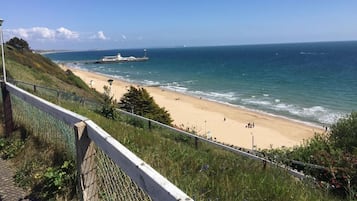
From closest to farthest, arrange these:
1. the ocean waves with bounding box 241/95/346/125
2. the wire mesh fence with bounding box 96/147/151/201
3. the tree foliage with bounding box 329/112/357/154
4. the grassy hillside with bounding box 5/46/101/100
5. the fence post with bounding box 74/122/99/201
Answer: the wire mesh fence with bounding box 96/147/151/201 → the fence post with bounding box 74/122/99/201 → the tree foliage with bounding box 329/112/357/154 → the grassy hillside with bounding box 5/46/101/100 → the ocean waves with bounding box 241/95/346/125

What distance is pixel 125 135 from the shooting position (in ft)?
18.1

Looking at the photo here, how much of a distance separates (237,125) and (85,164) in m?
29.1

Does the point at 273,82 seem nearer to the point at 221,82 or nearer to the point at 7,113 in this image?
the point at 221,82

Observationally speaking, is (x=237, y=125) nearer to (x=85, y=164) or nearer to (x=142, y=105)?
(x=142, y=105)

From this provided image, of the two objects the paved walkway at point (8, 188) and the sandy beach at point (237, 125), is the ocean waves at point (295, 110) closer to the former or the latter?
the sandy beach at point (237, 125)

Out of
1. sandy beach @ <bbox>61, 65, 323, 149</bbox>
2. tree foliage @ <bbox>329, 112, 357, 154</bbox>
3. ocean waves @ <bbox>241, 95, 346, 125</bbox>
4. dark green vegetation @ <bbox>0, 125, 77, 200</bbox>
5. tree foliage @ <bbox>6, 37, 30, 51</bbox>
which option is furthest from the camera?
tree foliage @ <bbox>6, 37, 30, 51</bbox>

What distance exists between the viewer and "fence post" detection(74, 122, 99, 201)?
3.21 metres

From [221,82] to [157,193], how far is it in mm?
64457

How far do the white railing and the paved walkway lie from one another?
39.3 inches

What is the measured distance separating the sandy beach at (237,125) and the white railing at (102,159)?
73.8 ft

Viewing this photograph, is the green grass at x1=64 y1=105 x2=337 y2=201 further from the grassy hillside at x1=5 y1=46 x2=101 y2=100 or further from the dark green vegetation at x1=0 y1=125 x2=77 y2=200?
the grassy hillside at x1=5 y1=46 x2=101 y2=100

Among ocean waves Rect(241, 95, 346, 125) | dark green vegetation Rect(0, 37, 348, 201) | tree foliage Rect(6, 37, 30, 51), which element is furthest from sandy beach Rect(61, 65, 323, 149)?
tree foliage Rect(6, 37, 30, 51)

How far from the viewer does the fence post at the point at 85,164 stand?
127 inches

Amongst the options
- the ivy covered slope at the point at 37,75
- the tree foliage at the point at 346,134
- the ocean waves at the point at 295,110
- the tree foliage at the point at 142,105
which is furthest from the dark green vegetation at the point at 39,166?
the ocean waves at the point at 295,110
